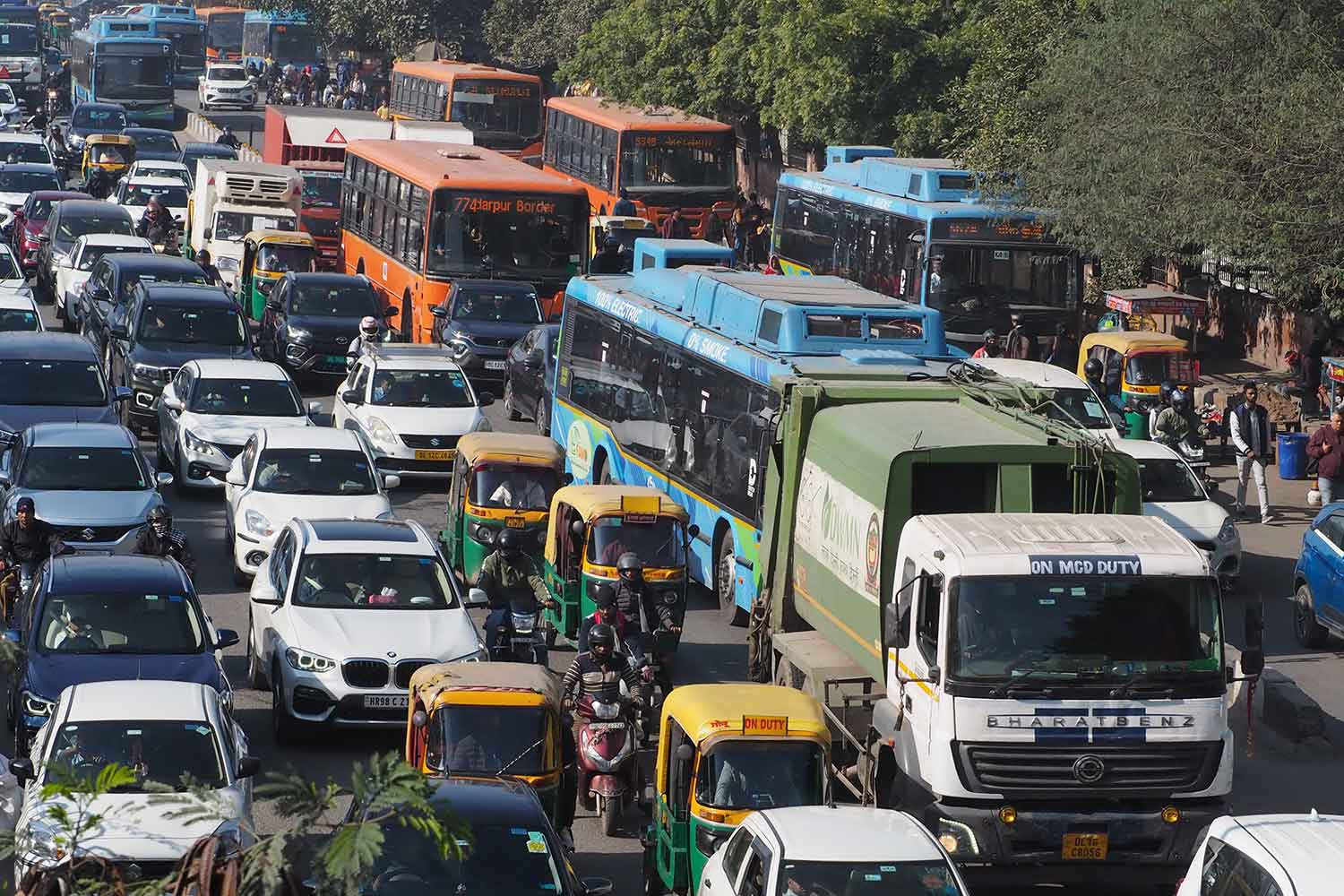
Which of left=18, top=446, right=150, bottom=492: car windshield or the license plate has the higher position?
left=18, top=446, right=150, bottom=492: car windshield

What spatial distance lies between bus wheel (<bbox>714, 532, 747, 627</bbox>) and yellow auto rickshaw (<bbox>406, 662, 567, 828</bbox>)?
6.80 metres

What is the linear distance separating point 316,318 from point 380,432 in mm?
7585

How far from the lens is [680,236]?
42906 mm

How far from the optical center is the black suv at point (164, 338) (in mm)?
28672

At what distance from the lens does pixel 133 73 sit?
7450 cm

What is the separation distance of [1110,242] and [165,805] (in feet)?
66.9

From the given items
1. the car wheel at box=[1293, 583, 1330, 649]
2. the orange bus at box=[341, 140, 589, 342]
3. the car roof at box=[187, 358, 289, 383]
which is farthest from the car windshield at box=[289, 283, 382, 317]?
the car wheel at box=[1293, 583, 1330, 649]

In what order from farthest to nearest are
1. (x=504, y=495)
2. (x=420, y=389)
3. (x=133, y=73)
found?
1. (x=133, y=73)
2. (x=420, y=389)
3. (x=504, y=495)

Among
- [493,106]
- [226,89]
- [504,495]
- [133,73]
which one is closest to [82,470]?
[504,495]

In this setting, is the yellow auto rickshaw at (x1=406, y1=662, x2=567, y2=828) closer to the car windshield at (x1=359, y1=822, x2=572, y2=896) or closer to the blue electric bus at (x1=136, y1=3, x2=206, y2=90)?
the car windshield at (x1=359, y1=822, x2=572, y2=896)

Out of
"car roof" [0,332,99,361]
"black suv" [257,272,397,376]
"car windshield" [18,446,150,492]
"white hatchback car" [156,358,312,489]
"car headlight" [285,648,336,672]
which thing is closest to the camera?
"car headlight" [285,648,336,672]

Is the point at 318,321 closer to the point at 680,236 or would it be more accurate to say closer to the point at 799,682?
the point at 680,236

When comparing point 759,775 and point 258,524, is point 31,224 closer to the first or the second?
point 258,524

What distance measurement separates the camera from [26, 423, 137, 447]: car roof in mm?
22266
